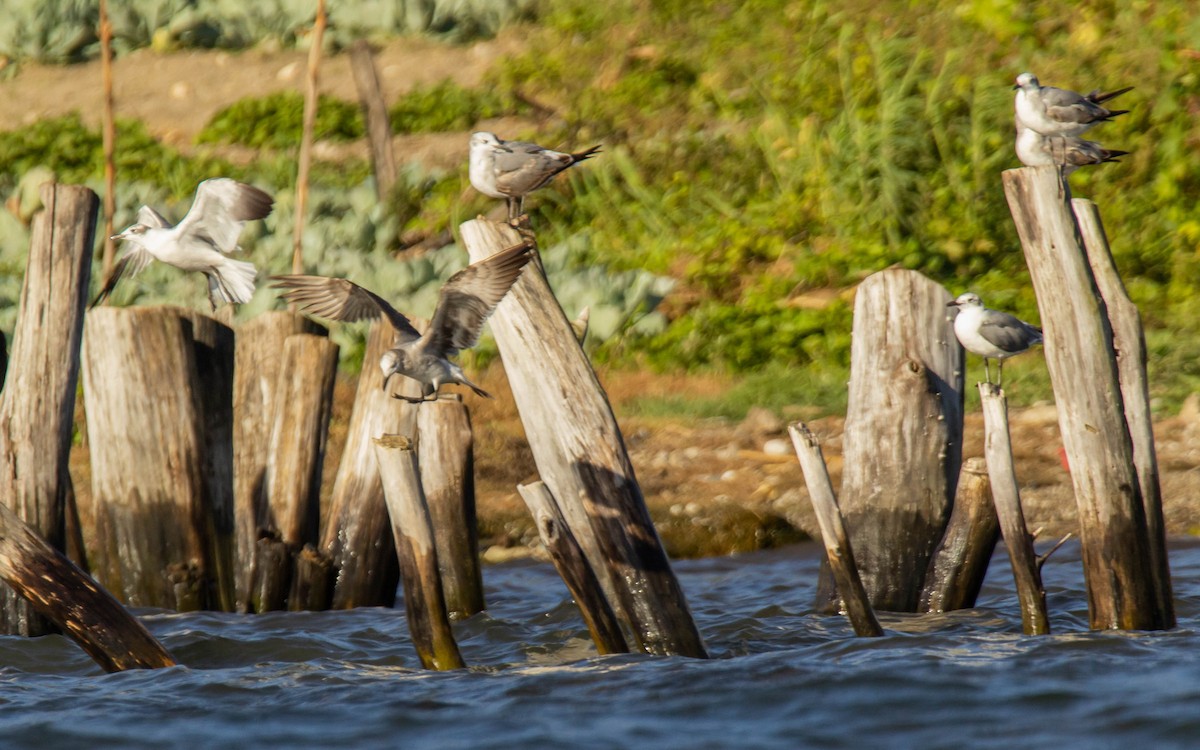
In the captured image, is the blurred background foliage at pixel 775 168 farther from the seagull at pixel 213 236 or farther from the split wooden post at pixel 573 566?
the split wooden post at pixel 573 566

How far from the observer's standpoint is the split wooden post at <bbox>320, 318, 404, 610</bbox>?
6.92m

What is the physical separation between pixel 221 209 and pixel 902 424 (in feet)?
12.1

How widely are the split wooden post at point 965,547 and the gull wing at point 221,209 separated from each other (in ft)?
12.2

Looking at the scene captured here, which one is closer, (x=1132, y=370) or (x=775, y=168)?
(x=1132, y=370)

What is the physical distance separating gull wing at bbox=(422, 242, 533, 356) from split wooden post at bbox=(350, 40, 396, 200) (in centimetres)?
827

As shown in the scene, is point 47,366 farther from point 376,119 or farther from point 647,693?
point 376,119

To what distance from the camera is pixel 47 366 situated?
629 centimetres

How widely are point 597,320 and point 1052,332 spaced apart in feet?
21.2

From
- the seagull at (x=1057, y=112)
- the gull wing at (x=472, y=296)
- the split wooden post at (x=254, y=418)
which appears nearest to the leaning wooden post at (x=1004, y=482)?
the seagull at (x=1057, y=112)

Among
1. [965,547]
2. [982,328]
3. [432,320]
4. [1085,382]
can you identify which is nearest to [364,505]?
[432,320]

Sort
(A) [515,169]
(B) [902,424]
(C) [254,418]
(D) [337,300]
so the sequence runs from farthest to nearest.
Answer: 1. (C) [254,418]
2. (B) [902,424]
3. (A) [515,169]
4. (D) [337,300]

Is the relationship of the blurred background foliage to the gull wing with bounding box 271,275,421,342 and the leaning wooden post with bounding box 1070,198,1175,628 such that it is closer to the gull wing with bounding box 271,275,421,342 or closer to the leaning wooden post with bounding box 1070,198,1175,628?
the leaning wooden post with bounding box 1070,198,1175,628

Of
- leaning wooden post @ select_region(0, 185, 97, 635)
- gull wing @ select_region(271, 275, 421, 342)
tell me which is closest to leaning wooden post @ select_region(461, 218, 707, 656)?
gull wing @ select_region(271, 275, 421, 342)

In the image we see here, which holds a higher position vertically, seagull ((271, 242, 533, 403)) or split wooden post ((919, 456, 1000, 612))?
seagull ((271, 242, 533, 403))
